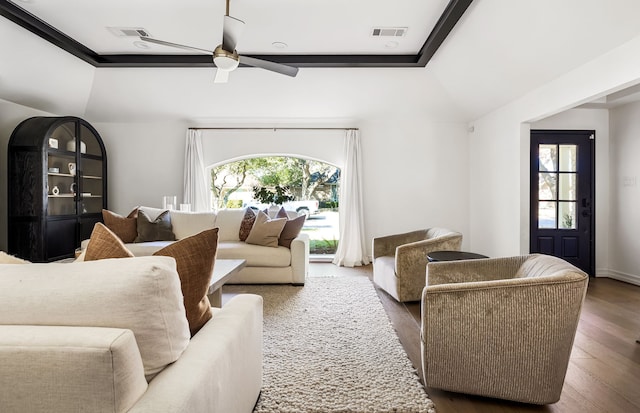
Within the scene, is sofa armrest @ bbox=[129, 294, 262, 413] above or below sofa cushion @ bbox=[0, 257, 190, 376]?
below

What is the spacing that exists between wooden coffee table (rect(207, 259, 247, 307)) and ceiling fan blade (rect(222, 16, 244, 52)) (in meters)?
1.76

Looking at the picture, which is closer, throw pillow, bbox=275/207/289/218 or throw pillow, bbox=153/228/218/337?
throw pillow, bbox=153/228/218/337

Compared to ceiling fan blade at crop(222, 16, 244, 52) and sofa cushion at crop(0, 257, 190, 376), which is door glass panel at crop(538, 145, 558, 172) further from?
sofa cushion at crop(0, 257, 190, 376)

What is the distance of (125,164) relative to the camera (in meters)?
6.14

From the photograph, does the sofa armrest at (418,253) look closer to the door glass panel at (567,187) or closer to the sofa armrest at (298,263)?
the sofa armrest at (298,263)

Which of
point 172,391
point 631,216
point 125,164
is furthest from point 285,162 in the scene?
point 172,391

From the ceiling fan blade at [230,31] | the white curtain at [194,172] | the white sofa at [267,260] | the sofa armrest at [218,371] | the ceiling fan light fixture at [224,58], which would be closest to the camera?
the sofa armrest at [218,371]

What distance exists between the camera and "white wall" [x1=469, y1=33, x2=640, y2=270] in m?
2.96

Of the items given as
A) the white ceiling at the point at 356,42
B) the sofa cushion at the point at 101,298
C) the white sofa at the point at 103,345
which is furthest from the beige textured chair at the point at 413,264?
the sofa cushion at the point at 101,298

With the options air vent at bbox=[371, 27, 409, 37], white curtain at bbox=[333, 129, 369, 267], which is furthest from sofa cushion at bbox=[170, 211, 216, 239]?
air vent at bbox=[371, 27, 409, 37]

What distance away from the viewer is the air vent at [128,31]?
13.0ft

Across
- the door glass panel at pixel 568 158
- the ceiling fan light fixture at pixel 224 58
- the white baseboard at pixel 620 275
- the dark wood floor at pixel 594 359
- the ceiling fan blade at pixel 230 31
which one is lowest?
the dark wood floor at pixel 594 359

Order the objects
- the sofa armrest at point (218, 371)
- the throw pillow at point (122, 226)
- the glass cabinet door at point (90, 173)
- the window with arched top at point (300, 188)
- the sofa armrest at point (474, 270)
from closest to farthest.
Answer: the sofa armrest at point (218, 371), the sofa armrest at point (474, 270), the throw pillow at point (122, 226), the glass cabinet door at point (90, 173), the window with arched top at point (300, 188)

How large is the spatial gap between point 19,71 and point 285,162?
3718 mm
